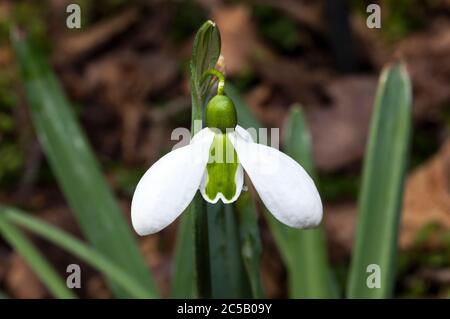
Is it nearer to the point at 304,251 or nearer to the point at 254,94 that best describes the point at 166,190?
the point at 304,251

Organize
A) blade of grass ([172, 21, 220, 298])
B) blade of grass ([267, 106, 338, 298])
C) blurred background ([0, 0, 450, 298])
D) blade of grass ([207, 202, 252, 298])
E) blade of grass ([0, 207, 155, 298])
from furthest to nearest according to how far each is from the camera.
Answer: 1. blurred background ([0, 0, 450, 298])
2. blade of grass ([267, 106, 338, 298])
3. blade of grass ([0, 207, 155, 298])
4. blade of grass ([207, 202, 252, 298])
5. blade of grass ([172, 21, 220, 298])

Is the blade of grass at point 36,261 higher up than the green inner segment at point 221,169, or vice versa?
the green inner segment at point 221,169

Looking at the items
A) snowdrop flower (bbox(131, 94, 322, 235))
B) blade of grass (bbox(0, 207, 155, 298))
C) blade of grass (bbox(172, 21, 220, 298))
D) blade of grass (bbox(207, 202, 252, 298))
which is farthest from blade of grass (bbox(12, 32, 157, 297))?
snowdrop flower (bbox(131, 94, 322, 235))

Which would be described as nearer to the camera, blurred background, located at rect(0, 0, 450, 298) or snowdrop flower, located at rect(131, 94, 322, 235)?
snowdrop flower, located at rect(131, 94, 322, 235)

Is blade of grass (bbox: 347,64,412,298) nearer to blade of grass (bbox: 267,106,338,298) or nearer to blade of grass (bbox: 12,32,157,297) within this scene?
blade of grass (bbox: 267,106,338,298)

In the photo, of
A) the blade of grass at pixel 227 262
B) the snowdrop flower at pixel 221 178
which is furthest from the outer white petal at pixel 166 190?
the blade of grass at pixel 227 262

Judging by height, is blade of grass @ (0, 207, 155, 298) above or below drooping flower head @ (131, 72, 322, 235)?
below

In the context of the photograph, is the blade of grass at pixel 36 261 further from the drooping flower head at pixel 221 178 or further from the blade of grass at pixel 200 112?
the drooping flower head at pixel 221 178
